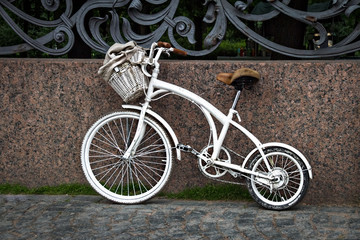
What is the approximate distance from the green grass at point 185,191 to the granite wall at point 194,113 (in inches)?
2.3

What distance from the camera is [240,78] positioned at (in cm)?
452

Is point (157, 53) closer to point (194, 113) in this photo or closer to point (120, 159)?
point (194, 113)

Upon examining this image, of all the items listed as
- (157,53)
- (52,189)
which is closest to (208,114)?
(157,53)

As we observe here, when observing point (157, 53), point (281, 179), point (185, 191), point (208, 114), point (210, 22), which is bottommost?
point (185, 191)

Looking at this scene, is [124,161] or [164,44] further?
[124,161]

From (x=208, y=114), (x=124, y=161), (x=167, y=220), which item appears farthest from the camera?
(x=124, y=161)

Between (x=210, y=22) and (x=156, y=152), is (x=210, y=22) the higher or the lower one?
the higher one

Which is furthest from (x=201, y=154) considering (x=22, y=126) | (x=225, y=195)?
(x=22, y=126)

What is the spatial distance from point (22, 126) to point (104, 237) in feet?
5.78

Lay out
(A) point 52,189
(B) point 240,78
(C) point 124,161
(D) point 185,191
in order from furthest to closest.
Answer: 1. (A) point 52,189
2. (D) point 185,191
3. (C) point 124,161
4. (B) point 240,78

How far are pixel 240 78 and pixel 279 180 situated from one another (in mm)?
911

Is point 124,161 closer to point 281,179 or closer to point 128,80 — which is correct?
point 128,80

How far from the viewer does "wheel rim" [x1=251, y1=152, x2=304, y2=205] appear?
454 centimetres

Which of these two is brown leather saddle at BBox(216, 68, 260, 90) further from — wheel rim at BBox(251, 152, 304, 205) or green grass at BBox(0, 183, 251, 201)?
green grass at BBox(0, 183, 251, 201)
